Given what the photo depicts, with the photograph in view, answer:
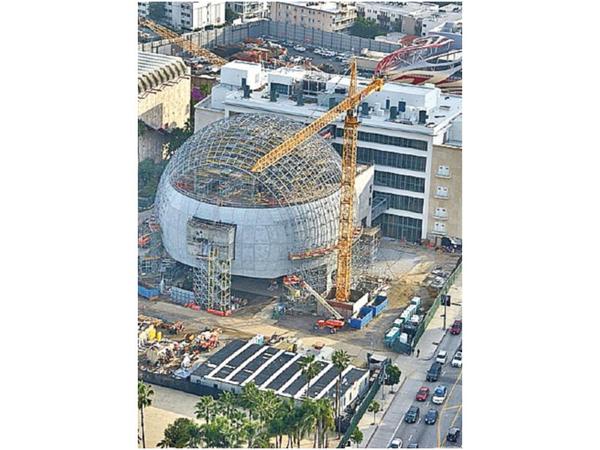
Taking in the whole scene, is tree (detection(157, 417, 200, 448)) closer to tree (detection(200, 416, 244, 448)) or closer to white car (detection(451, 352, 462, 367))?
tree (detection(200, 416, 244, 448))

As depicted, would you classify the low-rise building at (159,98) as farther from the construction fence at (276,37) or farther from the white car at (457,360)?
the white car at (457,360)

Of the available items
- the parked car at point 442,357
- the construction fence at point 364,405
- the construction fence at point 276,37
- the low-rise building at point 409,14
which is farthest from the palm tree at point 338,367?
the low-rise building at point 409,14

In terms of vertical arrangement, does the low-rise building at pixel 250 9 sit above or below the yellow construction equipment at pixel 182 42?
above

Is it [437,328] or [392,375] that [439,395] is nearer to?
[392,375]

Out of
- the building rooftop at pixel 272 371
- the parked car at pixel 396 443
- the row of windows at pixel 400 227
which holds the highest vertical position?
the row of windows at pixel 400 227

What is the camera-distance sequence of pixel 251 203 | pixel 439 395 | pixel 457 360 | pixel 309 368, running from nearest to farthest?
pixel 309 368 → pixel 439 395 → pixel 457 360 → pixel 251 203

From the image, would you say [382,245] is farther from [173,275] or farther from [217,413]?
[217,413]

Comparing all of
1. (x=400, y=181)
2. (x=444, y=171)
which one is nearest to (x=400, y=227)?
(x=400, y=181)

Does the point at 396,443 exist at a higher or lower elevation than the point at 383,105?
lower
